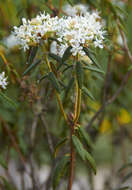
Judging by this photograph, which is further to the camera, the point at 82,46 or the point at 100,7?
the point at 100,7

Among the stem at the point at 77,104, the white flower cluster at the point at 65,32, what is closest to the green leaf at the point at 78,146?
the stem at the point at 77,104

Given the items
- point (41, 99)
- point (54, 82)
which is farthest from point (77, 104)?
point (41, 99)

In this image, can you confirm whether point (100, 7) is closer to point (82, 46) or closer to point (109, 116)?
point (82, 46)

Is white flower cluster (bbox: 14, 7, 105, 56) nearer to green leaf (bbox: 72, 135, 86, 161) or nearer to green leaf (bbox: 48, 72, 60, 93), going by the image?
green leaf (bbox: 48, 72, 60, 93)

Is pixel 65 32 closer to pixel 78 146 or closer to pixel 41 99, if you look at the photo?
pixel 78 146

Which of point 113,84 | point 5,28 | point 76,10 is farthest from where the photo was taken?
point 5,28

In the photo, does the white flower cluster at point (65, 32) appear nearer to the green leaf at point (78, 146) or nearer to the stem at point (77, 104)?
the stem at point (77, 104)

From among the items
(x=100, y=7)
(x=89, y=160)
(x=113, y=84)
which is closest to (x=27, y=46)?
(x=89, y=160)
